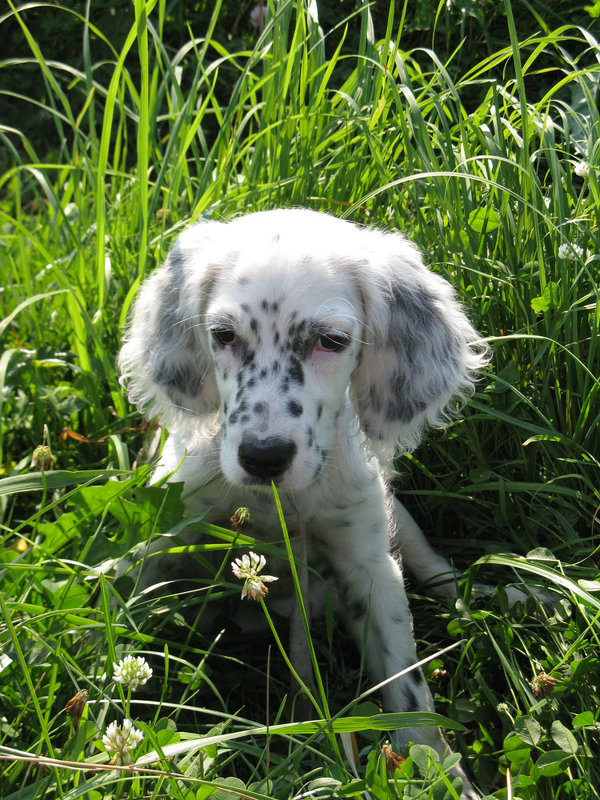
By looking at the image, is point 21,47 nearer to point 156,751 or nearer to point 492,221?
point 492,221

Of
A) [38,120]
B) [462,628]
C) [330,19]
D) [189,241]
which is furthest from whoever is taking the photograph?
[38,120]

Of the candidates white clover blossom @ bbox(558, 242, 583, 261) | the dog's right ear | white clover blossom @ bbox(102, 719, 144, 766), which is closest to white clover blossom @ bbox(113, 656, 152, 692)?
white clover blossom @ bbox(102, 719, 144, 766)

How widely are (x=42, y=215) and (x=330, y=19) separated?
2.34 metres

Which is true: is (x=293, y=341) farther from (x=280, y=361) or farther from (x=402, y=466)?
(x=402, y=466)

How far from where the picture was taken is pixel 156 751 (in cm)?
166

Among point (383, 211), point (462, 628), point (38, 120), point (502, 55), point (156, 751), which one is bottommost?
point (38, 120)

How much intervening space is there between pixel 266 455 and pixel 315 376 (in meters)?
0.30

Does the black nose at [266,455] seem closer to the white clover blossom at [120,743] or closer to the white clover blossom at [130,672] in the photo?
the white clover blossom at [130,672]

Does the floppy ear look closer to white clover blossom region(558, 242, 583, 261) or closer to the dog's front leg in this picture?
the dog's front leg

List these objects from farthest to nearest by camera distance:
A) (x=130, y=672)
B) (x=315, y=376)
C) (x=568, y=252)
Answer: (x=568, y=252) → (x=315, y=376) → (x=130, y=672)

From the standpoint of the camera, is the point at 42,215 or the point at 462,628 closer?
the point at 462,628

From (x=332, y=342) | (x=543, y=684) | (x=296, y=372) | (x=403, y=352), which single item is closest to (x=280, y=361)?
(x=296, y=372)

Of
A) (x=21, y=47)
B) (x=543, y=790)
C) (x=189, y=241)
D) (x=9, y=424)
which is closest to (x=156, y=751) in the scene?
(x=543, y=790)

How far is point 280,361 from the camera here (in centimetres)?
223
